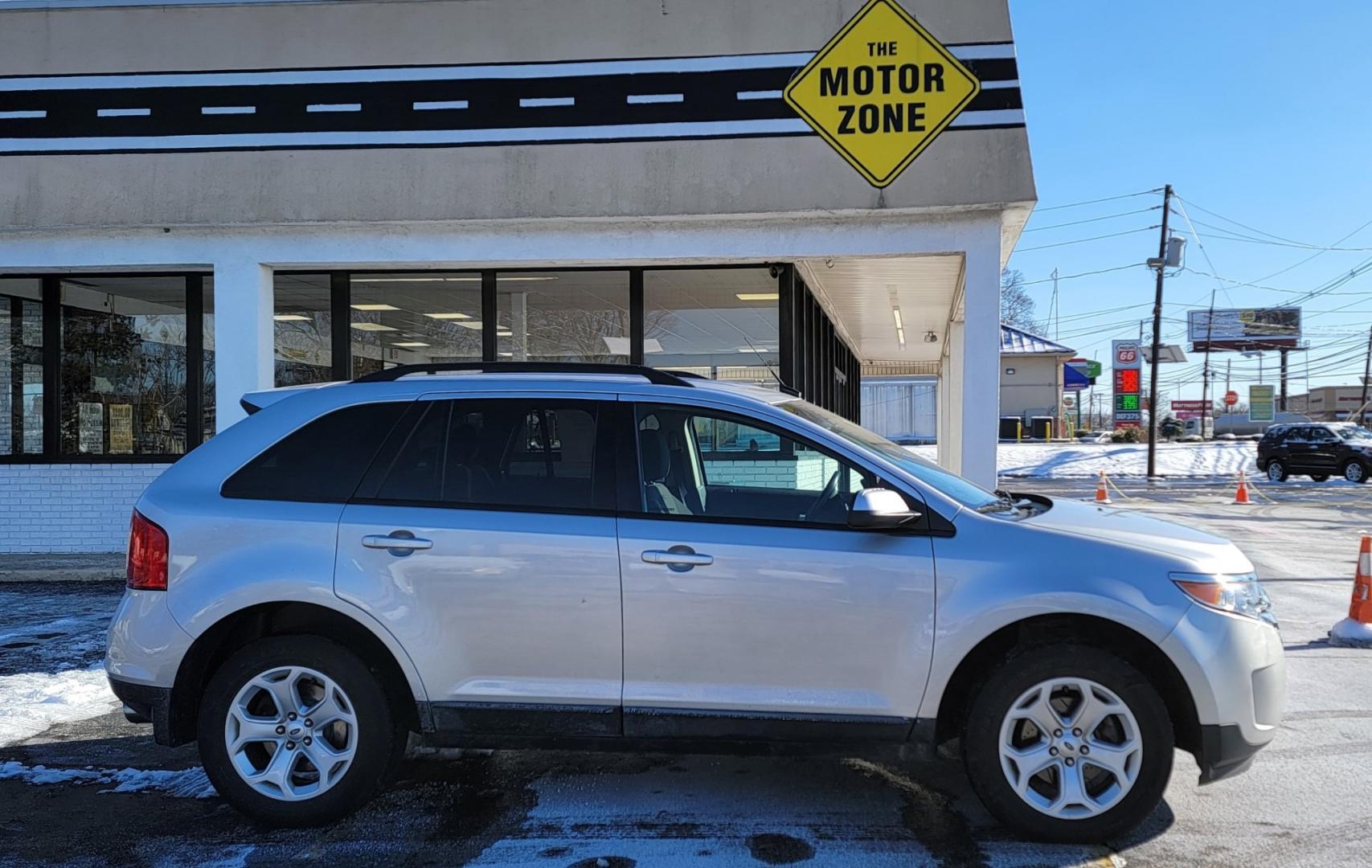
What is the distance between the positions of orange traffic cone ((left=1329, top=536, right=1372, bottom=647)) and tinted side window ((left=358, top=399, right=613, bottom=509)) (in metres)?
6.06

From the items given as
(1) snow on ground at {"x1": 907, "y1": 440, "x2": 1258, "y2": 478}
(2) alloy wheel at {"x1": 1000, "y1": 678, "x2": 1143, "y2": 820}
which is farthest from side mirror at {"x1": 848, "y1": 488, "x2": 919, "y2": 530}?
(1) snow on ground at {"x1": 907, "y1": 440, "x2": 1258, "y2": 478}

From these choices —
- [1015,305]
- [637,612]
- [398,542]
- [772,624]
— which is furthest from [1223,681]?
[1015,305]

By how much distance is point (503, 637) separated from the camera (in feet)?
12.5

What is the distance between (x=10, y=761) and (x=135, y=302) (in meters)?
7.05

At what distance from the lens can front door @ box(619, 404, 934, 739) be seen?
12.0 ft

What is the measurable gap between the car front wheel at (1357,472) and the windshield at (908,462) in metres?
29.2

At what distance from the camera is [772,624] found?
12.1 ft

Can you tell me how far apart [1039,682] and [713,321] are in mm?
7214

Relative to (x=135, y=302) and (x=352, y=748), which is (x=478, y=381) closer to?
(x=352, y=748)

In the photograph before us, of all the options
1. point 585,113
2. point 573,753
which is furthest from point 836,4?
point 573,753

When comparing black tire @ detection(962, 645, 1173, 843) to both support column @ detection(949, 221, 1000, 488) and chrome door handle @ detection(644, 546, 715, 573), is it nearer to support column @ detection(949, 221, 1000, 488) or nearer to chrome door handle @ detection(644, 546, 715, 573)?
chrome door handle @ detection(644, 546, 715, 573)

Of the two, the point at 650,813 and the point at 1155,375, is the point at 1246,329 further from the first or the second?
the point at 650,813

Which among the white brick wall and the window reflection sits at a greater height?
the window reflection

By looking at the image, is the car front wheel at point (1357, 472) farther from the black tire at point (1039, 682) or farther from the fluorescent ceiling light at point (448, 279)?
the black tire at point (1039, 682)
